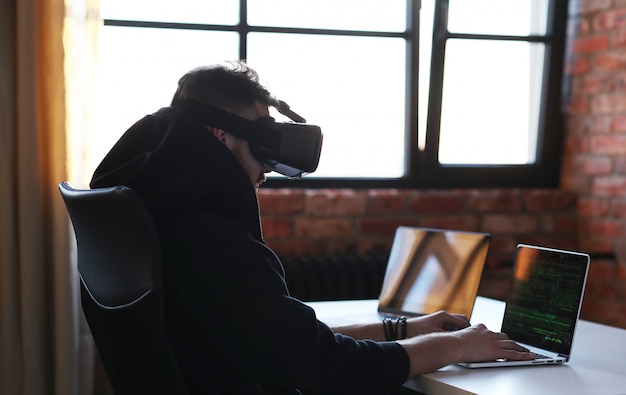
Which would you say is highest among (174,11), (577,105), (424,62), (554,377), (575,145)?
(174,11)

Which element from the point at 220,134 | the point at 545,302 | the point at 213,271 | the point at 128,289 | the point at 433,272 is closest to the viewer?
the point at 128,289

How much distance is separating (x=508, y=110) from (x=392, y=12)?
2.09ft

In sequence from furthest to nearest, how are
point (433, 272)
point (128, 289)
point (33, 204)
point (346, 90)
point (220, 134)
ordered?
point (346, 90) → point (33, 204) → point (433, 272) → point (220, 134) → point (128, 289)

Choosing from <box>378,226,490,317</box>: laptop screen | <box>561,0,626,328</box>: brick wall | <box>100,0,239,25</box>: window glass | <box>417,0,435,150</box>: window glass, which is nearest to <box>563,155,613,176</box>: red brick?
<box>561,0,626,328</box>: brick wall

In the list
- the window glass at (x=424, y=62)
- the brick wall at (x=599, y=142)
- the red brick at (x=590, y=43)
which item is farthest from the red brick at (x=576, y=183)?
the window glass at (x=424, y=62)

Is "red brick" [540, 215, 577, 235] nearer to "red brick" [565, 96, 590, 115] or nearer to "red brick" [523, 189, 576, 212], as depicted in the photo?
"red brick" [523, 189, 576, 212]

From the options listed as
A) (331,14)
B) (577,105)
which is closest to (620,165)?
(577,105)

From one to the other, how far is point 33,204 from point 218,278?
1.46 meters

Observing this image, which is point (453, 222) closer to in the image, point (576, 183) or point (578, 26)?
point (576, 183)

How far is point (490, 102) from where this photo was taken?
3361 millimetres

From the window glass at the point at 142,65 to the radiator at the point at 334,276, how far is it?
73 cm

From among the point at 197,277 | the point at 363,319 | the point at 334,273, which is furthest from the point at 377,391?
the point at 334,273

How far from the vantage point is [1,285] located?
2.57m

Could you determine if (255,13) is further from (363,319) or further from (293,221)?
(363,319)
